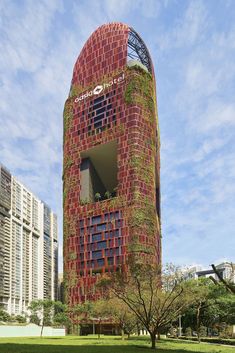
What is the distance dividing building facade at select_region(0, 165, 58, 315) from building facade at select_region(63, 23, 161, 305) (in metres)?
33.7

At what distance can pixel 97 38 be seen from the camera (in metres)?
145

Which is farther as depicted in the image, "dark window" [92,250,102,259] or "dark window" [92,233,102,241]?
"dark window" [92,233,102,241]

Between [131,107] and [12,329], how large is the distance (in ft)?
230

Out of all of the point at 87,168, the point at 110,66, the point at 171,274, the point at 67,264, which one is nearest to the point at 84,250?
the point at 67,264

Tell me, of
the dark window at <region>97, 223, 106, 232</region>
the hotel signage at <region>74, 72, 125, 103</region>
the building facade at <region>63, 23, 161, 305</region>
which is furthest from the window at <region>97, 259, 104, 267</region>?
the hotel signage at <region>74, 72, 125, 103</region>

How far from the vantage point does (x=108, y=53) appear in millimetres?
140250

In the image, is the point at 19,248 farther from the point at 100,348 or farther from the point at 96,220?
the point at 100,348

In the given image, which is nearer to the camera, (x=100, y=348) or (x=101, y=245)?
(x=100, y=348)

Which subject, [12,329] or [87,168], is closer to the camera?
[12,329]

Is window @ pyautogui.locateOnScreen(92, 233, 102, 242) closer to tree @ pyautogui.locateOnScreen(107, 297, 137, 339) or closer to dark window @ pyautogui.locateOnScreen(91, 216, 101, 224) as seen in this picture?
dark window @ pyautogui.locateOnScreen(91, 216, 101, 224)

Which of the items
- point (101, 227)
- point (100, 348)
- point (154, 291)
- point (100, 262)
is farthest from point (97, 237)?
point (100, 348)

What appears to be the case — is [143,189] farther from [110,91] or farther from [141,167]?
[110,91]

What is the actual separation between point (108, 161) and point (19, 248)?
2240 inches

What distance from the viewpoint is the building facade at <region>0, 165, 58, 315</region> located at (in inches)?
6225
